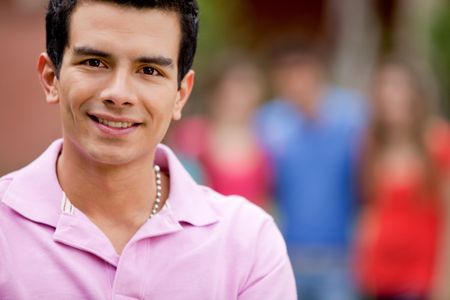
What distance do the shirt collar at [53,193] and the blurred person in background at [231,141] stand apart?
4.03 metres

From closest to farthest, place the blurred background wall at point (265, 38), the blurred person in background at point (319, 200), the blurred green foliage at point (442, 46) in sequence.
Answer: the blurred person in background at point (319, 200) < the blurred background wall at point (265, 38) < the blurred green foliage at point (442, 46)

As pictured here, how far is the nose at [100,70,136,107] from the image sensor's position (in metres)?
4.10

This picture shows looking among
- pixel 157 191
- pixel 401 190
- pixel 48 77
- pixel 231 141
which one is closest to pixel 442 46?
pixel 231 141

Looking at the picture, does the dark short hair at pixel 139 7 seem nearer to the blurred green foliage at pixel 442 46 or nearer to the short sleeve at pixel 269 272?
the short sleeve at pixel 269 272

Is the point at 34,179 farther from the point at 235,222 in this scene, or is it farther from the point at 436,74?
the point at 436,74

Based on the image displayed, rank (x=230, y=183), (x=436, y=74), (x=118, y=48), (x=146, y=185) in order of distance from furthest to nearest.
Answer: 1. (x=436, y=74)
2. (x=230, y=183)
3. (x=146, y=185)
4. (x=118, y=48)

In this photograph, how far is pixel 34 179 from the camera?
14.2ft

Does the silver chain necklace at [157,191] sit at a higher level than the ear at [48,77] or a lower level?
lower

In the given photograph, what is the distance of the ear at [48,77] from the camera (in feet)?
14.3

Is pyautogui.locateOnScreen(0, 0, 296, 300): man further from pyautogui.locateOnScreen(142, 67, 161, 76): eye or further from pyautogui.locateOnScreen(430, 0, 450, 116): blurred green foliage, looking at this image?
pyautogui.locateOnScreen(430, 0, 450, 116): blurred green foliage

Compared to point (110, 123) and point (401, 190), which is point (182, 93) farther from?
point (401, 190)

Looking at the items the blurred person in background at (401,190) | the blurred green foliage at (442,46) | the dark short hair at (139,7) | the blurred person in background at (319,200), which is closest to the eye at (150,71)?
the dark short hair at (139,7)

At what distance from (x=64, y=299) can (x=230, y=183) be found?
15.2ft

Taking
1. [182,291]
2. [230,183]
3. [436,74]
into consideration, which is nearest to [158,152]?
[182,291]
